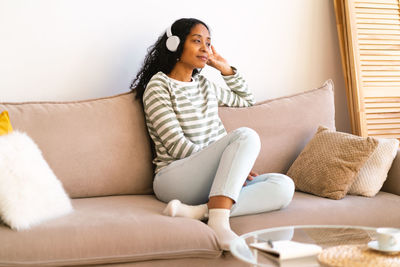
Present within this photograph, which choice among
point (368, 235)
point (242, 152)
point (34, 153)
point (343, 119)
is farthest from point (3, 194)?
point (343, 119)

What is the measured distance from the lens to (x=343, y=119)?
3084 millimetres

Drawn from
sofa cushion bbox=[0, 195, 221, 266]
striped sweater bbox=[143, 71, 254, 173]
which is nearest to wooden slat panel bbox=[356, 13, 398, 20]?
striped sweater bbox=[143, 71, 254, 173]

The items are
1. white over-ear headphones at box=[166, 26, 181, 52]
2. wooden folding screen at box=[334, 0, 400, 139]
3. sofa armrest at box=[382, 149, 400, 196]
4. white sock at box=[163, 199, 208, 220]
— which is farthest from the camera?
wooden folding screen at box=[334, 0, 400, 139]

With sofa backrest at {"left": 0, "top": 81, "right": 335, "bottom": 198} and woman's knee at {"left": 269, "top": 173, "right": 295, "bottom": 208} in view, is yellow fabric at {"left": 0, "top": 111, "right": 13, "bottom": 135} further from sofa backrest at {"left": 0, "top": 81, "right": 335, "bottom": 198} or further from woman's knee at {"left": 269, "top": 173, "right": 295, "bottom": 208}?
woman's knee at {"left": 269, "top": 173, "right": 295, "bottom": 208}

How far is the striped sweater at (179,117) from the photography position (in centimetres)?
219

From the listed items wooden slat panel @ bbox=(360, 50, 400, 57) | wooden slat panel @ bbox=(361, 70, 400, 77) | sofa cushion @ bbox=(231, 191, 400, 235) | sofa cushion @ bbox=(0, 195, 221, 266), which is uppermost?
wooden slat panel @ bbox=(360, 50, 400, 57)

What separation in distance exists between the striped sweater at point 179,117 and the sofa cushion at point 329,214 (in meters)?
0.45

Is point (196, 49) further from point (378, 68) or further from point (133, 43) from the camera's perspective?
point (378, 68)

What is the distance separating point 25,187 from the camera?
170 centimetres

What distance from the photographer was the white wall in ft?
8.00

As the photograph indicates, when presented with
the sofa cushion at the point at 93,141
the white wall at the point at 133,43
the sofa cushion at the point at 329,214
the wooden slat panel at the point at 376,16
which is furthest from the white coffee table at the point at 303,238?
the wooden slat panel at the point at 376,16

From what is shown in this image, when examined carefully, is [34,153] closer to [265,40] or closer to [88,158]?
[88,158]

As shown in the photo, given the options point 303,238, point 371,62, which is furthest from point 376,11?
point 303,238

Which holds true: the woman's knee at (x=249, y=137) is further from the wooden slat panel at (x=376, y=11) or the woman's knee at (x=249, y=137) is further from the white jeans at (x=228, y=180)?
the wooden slat panel at (x=376, y=11)
